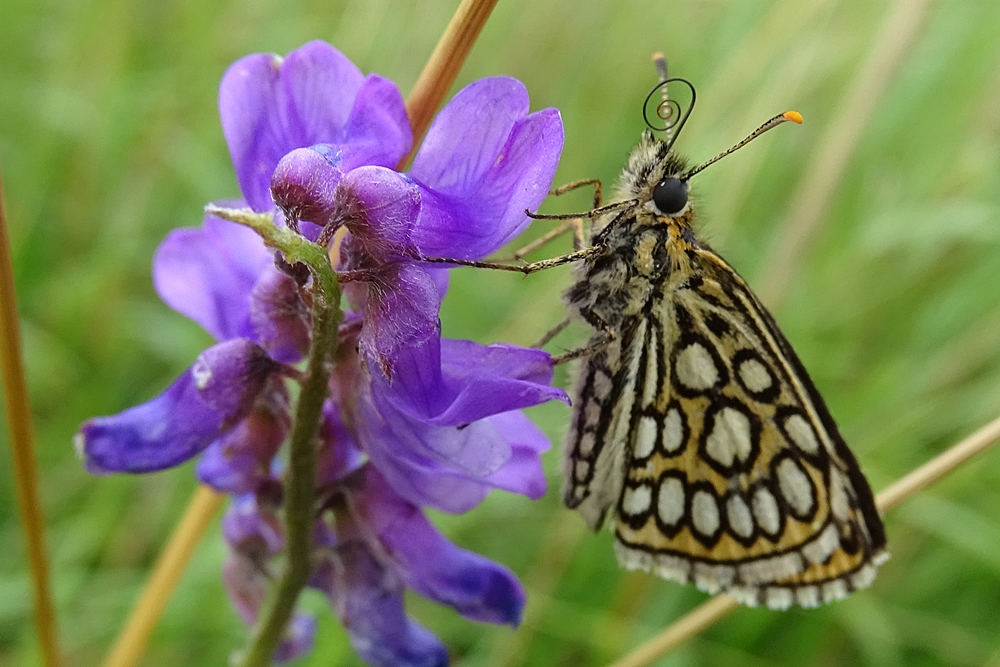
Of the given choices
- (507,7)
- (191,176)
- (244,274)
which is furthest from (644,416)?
(507,7)

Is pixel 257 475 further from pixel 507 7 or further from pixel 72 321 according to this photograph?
pixel 507 7

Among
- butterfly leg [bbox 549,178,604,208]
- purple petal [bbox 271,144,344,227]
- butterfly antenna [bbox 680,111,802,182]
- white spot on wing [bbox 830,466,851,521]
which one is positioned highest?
butterfly antenna [bbox 680,111,802,182]

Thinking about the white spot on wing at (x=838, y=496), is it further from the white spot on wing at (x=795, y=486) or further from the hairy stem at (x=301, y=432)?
the hairy stem at (x=301, y=432)

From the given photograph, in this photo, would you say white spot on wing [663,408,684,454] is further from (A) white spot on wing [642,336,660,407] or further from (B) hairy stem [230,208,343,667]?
(B) hairy stem [230,208,343,667]

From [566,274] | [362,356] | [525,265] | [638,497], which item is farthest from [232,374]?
[566,274]

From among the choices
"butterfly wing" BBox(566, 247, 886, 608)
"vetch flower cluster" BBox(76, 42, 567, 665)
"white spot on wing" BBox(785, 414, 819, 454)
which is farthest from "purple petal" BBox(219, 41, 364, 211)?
"white spot on wing" BBox(785, 414, 819, 454)

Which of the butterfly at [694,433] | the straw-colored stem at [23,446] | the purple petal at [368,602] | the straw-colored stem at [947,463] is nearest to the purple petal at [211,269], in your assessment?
the straw-colored stem at [23,446]

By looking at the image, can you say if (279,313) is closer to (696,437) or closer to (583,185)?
(583,185)
